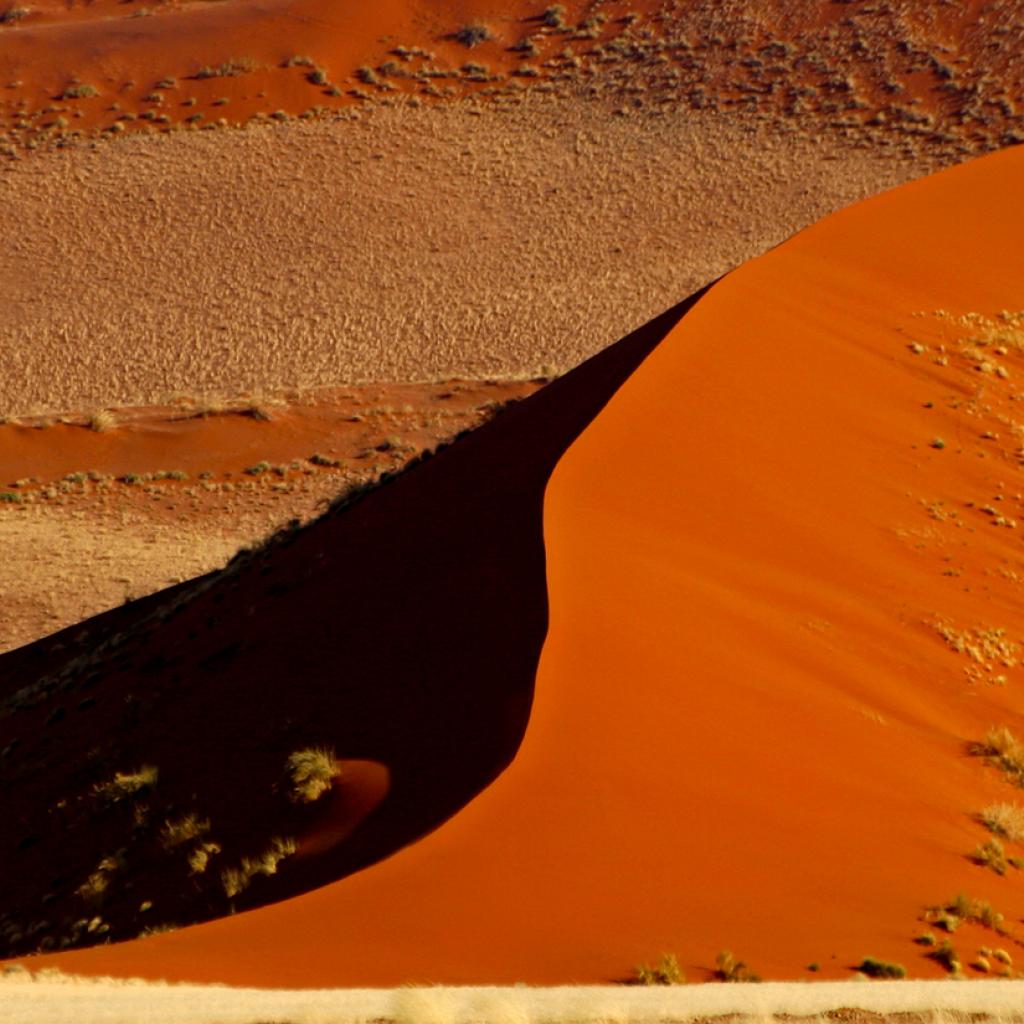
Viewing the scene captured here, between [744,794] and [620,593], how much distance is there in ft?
9.09

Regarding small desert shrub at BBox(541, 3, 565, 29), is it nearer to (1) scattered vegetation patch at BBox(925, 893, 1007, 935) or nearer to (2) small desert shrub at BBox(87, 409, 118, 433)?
(2) small desert shrub at BBox(87, 409, 118, 433)

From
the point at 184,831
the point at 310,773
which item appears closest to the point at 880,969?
the point at 310,773

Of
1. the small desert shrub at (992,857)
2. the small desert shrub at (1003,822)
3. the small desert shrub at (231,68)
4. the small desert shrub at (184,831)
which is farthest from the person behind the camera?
the small desert shrub at (231,68)

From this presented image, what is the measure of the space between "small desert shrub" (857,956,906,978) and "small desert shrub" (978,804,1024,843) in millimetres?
2307

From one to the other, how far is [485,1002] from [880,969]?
227cm

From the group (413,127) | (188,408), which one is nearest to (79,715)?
(188,408)

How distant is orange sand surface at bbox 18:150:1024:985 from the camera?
384 inches

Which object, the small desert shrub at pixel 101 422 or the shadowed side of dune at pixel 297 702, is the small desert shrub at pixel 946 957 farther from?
the small desert shrub at pixel 101 422

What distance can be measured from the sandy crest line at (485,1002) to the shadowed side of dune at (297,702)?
2141 millimetres

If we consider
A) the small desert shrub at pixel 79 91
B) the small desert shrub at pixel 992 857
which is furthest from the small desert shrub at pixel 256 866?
the small desert shrub at pixel 79 91

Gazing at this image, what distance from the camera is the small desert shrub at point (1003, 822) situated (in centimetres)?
1141

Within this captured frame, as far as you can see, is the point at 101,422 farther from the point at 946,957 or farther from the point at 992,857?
the point at 946,957

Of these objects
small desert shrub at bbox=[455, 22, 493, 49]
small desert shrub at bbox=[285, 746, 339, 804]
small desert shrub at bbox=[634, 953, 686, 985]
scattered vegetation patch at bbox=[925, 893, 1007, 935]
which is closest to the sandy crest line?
small desert shrub at bbox=[634, 953, 686, 985]

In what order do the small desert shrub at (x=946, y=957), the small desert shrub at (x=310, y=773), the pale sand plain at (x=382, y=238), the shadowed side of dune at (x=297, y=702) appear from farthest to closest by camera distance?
the pale sand plain at (x=382, y=238)
the small desert shrub at (x=310, y=773)
the shadowed side of dune at (x=297, y=702)
the small desert shrub at (x=946, y=957)
